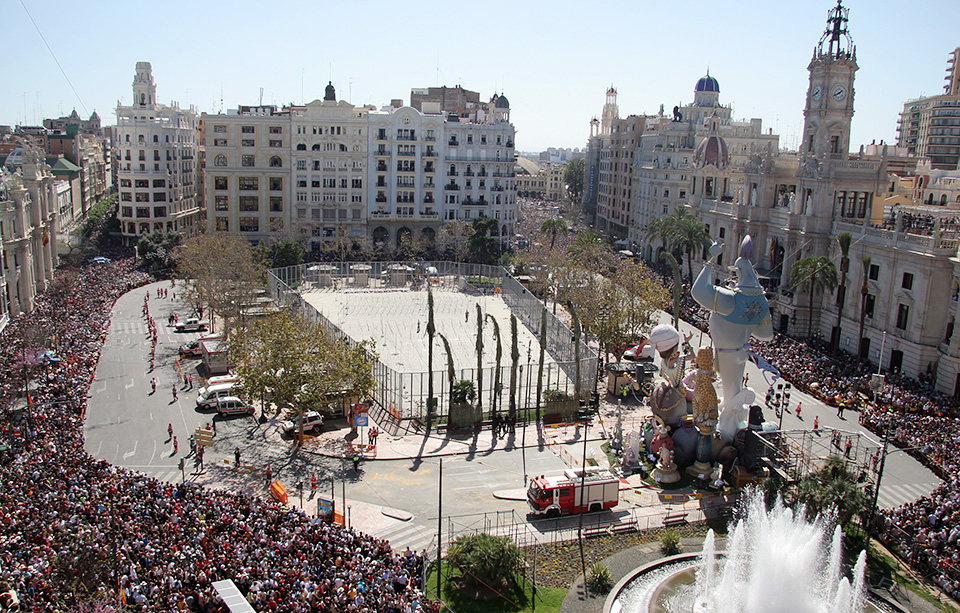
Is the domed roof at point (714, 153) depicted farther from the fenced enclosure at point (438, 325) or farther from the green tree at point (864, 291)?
the green tree at point (864, 291)

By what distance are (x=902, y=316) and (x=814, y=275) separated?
700 cm

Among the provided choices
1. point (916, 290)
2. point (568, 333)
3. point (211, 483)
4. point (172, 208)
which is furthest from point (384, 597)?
point (172, 208)

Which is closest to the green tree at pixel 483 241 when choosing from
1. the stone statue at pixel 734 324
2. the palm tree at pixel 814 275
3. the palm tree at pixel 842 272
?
the palm tree at pixel 814 275

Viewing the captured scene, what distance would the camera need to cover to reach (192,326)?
70312 millimetres

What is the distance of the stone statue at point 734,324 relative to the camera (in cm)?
4022

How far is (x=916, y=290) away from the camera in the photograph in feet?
190

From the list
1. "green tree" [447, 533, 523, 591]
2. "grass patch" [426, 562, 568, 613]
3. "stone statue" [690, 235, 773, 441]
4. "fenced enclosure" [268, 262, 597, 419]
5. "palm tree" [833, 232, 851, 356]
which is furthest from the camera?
"palm tree" [833, 232, 851, 356]

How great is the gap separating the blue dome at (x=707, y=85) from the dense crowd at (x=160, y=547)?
104404 mm

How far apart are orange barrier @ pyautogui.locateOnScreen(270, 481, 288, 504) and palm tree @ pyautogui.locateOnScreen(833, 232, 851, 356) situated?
4558cm

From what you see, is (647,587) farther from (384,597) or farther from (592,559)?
(384,597)

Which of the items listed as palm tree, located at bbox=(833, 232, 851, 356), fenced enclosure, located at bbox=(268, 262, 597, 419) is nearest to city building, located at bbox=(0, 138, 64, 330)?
fenced enclosure, located at bbox=(268, 262, 597, 419)

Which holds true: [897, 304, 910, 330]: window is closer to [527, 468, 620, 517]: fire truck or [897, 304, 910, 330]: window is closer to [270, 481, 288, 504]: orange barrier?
[527, 468, 620, 517]: fire truck

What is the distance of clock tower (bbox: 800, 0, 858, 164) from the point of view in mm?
71500

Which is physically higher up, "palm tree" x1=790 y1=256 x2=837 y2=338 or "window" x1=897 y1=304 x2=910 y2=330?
"palm tree" x1=790 y1=256 x2=837 y2=338
